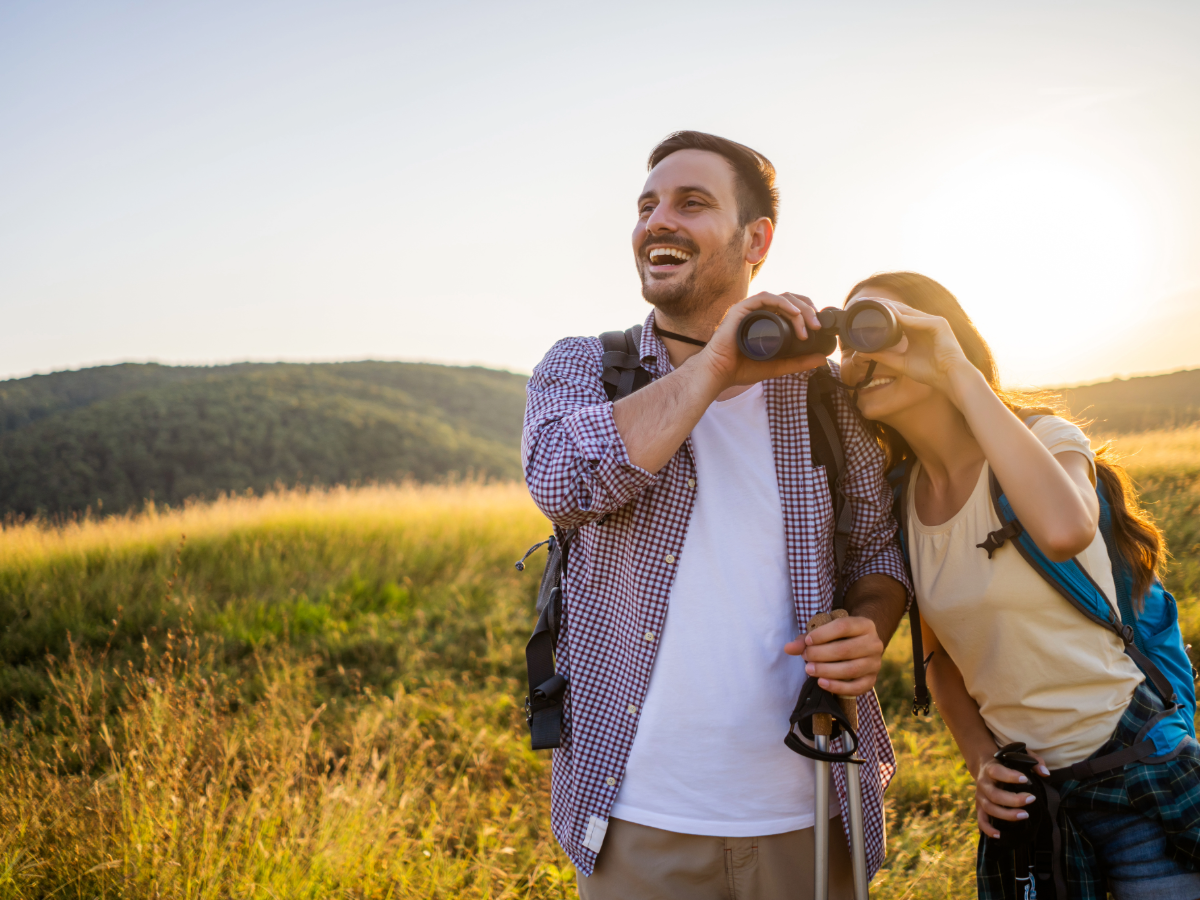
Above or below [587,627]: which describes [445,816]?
below

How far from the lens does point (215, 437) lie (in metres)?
37.5

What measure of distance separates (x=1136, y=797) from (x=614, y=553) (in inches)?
51.4

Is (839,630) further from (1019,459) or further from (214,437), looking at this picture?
(214,437)

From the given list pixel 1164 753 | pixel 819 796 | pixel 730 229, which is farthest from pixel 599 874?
pixel 730 229

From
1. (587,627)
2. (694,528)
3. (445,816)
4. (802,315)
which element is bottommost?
(445,816)

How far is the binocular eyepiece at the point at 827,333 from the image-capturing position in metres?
1.45

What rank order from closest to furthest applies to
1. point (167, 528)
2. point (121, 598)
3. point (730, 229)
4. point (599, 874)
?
point (599, 874) < point (730, 229) < point (121, 598) < point (167, 528)

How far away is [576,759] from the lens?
158 cm

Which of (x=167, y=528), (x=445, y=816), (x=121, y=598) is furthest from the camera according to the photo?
(x=167, y=528)

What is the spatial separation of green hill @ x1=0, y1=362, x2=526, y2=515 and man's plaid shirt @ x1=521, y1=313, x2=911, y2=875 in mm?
22204

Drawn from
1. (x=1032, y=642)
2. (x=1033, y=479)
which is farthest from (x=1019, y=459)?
(x=1032, y=642)

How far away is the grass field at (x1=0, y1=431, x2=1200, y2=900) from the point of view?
260 cm

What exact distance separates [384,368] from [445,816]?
65844mm

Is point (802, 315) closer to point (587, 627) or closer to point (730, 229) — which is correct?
point (730, 229)
